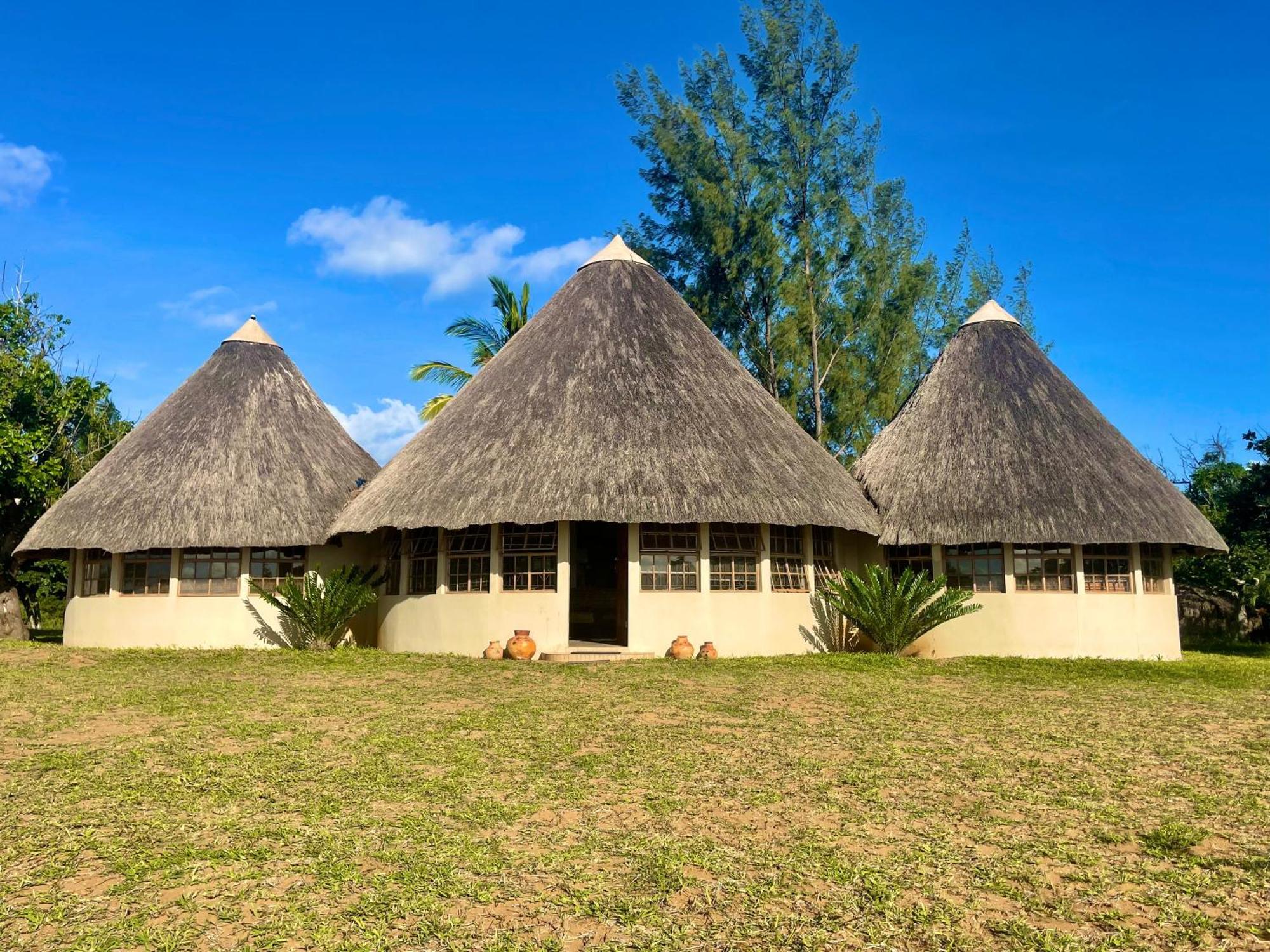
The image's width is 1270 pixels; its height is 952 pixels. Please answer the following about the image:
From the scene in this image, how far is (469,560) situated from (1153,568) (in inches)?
477

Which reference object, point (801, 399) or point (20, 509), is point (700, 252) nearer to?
point (801, 399)

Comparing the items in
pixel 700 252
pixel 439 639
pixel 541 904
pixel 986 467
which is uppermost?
pixel 700 252

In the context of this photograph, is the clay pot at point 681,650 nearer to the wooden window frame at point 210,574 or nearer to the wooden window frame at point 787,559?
the wooden window frame at point 787,559

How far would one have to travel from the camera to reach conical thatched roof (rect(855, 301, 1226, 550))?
16156 millimetres

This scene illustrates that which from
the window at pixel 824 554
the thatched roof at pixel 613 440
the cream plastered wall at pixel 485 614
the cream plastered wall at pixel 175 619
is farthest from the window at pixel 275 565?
the window at pixel 824 554

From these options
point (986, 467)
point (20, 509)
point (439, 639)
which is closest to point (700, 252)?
point (986, 467)

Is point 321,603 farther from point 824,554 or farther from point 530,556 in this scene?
point 824,554

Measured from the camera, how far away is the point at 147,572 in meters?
17.8

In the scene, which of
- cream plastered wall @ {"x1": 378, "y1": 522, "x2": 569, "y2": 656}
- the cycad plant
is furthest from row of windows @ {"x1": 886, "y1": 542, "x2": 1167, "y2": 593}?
cream plastered wall @ {"x1": 378, "y1": 522, "x2": 569, "y2": 656}

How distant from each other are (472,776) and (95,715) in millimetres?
5073

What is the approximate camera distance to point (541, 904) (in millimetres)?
4805

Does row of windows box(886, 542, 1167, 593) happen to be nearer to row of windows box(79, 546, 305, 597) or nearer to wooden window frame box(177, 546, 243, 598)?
row of windows box(79, 546, 305, 597)

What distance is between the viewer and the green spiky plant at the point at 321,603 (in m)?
16.7

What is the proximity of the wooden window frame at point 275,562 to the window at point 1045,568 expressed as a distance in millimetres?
13056
